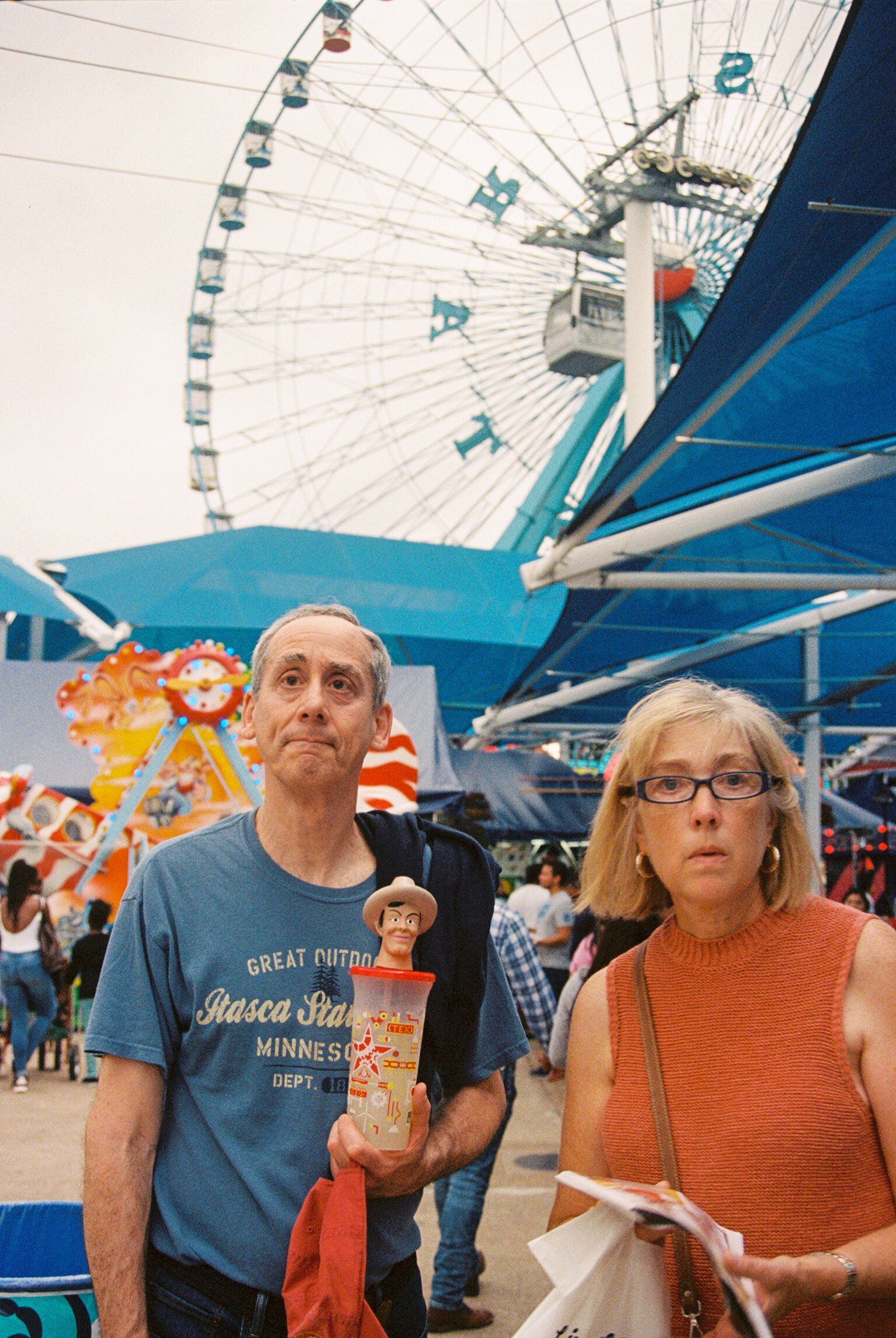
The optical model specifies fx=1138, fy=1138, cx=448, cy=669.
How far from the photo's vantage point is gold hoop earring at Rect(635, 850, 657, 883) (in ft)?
6.22

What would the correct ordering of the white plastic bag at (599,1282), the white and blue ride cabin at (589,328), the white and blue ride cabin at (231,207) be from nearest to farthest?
1. the white plastic bag at (599,1282)
2. the white and blue ride cabin at (589,328)
3. the white and blue ride cabin at (231,207)

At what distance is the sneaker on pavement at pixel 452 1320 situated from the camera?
377 cm

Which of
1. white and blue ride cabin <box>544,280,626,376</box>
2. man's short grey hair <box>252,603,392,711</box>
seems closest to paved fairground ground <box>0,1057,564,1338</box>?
man's short grey hair <box>252,603,392,711</box>

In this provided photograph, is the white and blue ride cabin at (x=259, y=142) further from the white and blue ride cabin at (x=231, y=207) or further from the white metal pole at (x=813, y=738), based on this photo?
the white metal pole at (x=813, y=738)

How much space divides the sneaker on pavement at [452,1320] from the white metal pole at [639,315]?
7401mm

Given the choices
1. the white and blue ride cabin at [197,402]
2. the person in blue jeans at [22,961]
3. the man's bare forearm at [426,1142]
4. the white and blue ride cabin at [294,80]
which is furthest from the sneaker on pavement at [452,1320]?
the white and blue ride cabin at [197,402]

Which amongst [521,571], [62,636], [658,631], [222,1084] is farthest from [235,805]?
[62,636]

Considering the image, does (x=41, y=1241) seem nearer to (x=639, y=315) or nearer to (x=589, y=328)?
(x=639, y=315)

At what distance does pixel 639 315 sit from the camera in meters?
10.6

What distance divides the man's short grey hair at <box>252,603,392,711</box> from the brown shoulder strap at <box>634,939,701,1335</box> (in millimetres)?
616

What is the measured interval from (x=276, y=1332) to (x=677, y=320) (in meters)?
15.0

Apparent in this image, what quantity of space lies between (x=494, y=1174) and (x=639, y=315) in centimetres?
780

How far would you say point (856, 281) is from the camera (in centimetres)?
433

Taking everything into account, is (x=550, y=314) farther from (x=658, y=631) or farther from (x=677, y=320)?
(x=658, y=631)
